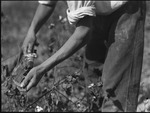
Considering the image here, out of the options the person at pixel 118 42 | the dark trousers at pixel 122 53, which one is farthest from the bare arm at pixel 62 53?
the dark trousers at pixel 122 53

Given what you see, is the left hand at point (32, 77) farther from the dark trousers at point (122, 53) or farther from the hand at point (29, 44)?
the dark trousers at point (122, 53)

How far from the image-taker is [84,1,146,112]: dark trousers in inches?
153

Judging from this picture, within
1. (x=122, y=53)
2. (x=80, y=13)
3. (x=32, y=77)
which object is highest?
(x=80, y=13)

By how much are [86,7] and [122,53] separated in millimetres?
633

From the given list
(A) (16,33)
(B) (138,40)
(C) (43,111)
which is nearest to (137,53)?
(B) (138,40)

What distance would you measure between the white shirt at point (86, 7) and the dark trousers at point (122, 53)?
150 mm

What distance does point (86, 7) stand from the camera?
136 inches

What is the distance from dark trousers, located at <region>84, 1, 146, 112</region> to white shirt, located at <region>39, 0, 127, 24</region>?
0.15 metres

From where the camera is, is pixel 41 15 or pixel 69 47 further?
pixel 41 15

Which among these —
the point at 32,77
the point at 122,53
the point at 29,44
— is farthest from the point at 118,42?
the point at 32,77

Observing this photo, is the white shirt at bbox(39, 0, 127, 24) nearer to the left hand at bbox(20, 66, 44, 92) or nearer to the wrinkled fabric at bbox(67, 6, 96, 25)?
the wrinkled fabric at bbox(67, 6, 96, 25)

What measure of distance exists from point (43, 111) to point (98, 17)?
0.96m

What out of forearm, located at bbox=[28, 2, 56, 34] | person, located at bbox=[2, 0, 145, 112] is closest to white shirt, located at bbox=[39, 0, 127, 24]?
person, located at bbox=[2, 0, 145, 112]

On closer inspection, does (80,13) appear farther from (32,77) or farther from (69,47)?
(32,77)
